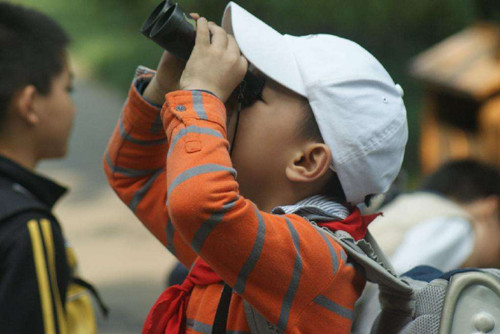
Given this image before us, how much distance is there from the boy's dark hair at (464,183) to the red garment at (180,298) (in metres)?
1.86

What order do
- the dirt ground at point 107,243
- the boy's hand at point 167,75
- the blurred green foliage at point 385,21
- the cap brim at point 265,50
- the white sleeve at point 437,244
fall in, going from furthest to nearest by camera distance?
the blurred green foliage at point 385,21 → the dirt ground at point 107,243 → the white sleeve at point 437,244 → the boy's hand at point 167,75 → the cap brim at point 265,50

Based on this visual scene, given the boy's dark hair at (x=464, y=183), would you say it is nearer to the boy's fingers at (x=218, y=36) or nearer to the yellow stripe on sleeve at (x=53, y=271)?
the yellow stripe on sleeve at (x=53, y=271)

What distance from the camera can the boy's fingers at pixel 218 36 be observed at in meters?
1.52

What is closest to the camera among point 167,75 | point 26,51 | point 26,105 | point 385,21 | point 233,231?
point 233,231

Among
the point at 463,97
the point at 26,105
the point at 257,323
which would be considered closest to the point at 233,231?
the point at 257,323

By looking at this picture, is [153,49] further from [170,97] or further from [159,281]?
[170,97]

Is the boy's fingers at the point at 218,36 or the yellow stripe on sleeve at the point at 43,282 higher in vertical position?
the boy's fingers at the point at 218,36

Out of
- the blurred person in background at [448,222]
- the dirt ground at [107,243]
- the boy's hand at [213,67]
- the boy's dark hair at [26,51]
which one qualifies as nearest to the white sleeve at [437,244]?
the blurred person in background at [448,222]

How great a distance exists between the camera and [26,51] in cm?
251

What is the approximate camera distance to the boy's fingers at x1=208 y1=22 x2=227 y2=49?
152cm

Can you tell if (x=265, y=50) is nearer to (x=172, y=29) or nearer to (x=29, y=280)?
(x=172, y=29)

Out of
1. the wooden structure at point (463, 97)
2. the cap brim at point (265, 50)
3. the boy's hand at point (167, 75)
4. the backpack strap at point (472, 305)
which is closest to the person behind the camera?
the backpack strap at point (472, 305)

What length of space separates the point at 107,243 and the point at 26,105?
13.9 feet

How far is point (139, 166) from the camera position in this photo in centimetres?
183
